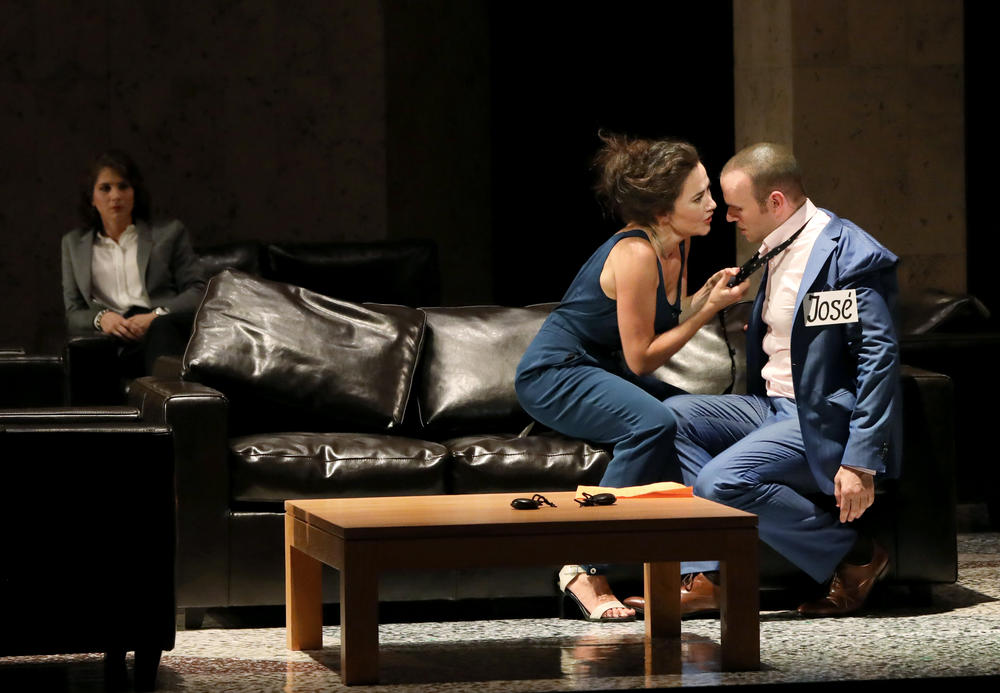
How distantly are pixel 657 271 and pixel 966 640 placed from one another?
1.23 metres

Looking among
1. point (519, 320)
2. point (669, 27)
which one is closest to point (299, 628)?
point (519, 320)

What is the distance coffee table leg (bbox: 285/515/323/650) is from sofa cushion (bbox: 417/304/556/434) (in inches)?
36.3

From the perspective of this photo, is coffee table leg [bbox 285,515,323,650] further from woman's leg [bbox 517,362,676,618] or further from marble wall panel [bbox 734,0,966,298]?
marble wall panel [bbox 734,0,966,298]

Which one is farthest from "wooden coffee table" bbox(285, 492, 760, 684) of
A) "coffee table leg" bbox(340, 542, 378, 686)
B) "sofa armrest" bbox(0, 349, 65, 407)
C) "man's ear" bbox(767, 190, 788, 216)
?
"sofa armrest" bbox(0, 349, 65, 407)

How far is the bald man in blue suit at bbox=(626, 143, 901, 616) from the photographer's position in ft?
13.7

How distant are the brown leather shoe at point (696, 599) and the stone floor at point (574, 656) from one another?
36mm

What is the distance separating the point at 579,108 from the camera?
9.12m

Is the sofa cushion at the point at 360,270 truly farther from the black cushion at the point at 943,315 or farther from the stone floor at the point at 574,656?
the stone floor at the point at 574,656

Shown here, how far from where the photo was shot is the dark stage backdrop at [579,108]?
8688mm

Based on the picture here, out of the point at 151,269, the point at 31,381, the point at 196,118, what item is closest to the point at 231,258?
the point at 151,269

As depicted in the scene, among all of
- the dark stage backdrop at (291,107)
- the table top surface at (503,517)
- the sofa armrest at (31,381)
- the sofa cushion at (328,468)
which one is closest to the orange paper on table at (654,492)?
the table top surface at (503,517)

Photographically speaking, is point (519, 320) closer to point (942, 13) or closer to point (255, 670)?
point (255, 670)

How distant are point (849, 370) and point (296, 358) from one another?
1.52 m

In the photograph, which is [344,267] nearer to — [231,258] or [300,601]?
[231,258]
